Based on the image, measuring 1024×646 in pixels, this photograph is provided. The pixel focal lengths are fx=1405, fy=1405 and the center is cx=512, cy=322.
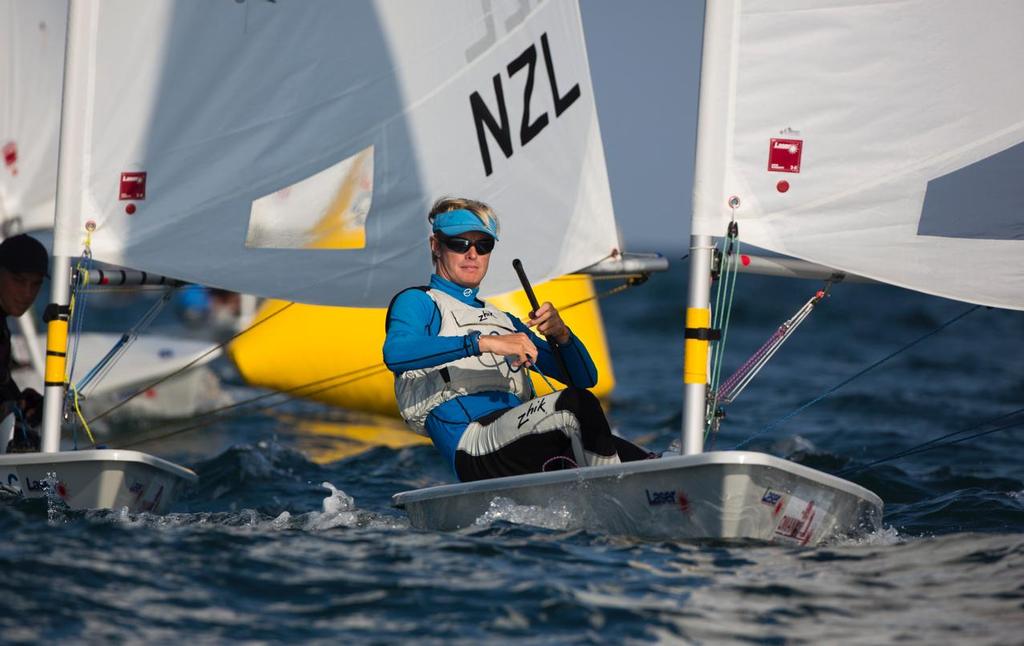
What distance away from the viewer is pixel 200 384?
31.0 feet

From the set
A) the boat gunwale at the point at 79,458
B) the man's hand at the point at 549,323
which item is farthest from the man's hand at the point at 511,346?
the boat gunwale at the point at 79,458

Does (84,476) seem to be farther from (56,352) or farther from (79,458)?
(56,352)

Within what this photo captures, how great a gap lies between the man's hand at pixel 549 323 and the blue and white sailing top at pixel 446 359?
0.29 feet

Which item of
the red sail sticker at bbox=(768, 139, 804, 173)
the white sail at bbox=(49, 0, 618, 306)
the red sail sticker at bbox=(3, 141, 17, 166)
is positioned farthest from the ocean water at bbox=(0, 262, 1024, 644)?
the red sail sticker at bbox=(3, 141, 17, 166)

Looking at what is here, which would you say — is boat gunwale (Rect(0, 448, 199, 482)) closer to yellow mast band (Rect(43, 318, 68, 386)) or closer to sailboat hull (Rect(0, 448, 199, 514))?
sailboat hull (Rect(0, 448, 199, 514))

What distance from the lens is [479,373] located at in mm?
4547

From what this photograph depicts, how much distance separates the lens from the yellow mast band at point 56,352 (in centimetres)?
487

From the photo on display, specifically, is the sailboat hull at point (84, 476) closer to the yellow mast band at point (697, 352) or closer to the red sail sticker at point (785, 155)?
the yellow mast band at point (697, 352)

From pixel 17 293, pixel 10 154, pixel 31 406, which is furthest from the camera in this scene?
pixel 10 154

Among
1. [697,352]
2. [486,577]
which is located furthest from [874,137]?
[486,577]

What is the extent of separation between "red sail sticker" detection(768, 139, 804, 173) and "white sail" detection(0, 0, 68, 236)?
13.9ft

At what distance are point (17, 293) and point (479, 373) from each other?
1.98 m

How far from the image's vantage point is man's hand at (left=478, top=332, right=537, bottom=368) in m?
4.10

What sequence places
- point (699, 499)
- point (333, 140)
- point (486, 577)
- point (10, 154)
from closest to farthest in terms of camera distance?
point (486, 577) < point (699, 499) < point (333, 140) < point (10, 154)
